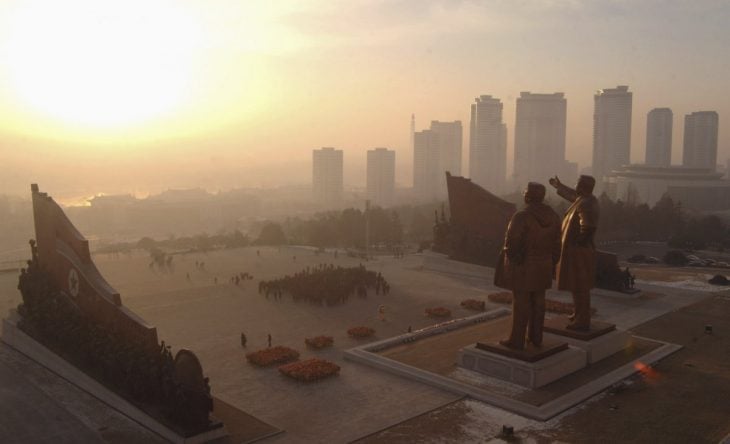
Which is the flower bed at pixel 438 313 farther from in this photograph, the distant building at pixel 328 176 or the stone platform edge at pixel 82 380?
the distant building at pixel 328 176

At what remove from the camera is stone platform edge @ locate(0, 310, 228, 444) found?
11.8 m

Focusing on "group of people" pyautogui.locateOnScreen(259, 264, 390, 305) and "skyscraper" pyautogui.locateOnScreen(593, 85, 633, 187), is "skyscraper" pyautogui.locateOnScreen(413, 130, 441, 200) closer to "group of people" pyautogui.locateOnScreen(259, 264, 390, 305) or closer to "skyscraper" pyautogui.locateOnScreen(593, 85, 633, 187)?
"skyscraper" pyautogui.locateOnScreen(593, 85, 633, 187)

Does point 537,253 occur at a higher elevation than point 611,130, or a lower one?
lower

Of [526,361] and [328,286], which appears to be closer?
[526,361]

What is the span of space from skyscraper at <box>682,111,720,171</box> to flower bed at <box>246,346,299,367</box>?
101849 millimetres

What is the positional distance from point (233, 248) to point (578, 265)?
2872 centimetres

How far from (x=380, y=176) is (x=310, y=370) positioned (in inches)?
4323

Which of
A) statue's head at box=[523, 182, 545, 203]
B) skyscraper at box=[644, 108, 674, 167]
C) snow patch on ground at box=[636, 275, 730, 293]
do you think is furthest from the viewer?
skyscraper at box=[644, 108, 674, 167]

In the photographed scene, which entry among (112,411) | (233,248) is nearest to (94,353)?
(112,411)

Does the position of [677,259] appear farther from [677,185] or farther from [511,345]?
[677,185]

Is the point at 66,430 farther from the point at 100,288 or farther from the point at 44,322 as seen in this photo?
the point at 44,322

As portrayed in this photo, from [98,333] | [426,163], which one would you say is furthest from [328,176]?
[98,333]

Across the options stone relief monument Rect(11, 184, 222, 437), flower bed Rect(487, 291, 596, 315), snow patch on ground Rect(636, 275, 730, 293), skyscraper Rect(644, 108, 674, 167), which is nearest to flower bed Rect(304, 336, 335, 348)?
stone relief monument Rect(11, 184, 222, 437)

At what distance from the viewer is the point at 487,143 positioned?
399 ft
